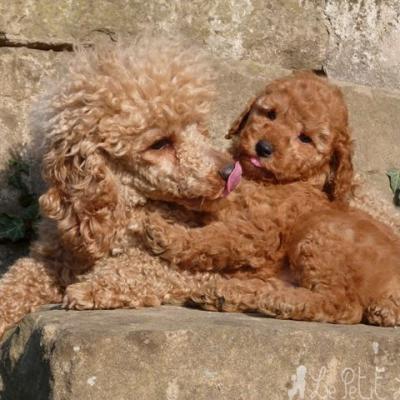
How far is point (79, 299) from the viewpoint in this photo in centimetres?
375

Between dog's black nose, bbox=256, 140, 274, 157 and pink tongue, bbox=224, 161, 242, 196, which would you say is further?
dog's black nose, bbox=256, 140, 274, 157

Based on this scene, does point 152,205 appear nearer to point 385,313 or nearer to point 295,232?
point 295,232

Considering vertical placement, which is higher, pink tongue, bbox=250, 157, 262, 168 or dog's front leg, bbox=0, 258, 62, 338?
pink tongue, bbox=250, 157, 262, 168

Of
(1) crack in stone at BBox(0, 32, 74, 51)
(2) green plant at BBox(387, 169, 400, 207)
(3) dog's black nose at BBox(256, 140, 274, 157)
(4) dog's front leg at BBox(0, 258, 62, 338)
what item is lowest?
(2) green plant at BBox(387, 169, 400, 207)

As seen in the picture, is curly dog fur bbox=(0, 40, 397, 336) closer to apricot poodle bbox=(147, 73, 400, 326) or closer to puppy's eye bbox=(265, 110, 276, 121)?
apricot poodle bbox=(147, 73, 400, 326)

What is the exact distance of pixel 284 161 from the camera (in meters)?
4.29

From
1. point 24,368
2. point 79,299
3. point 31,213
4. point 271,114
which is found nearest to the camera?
point 24,368

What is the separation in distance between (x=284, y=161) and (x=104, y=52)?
3.16 ft

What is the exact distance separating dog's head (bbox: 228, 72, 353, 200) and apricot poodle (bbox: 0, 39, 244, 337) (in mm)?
298

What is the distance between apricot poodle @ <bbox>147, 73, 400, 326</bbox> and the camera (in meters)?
3.87

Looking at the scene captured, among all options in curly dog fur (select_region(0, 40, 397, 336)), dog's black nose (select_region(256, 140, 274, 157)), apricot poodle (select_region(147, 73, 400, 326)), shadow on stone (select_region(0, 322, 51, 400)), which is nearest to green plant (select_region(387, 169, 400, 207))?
apricot poodle (select_region(147, 73, 400, 326))

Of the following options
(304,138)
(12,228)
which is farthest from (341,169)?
(12,228)

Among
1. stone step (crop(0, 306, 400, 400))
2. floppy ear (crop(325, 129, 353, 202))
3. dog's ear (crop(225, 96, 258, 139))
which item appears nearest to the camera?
stone step (crop(0, 306, 400, 400))

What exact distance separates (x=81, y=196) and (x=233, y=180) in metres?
0.65
